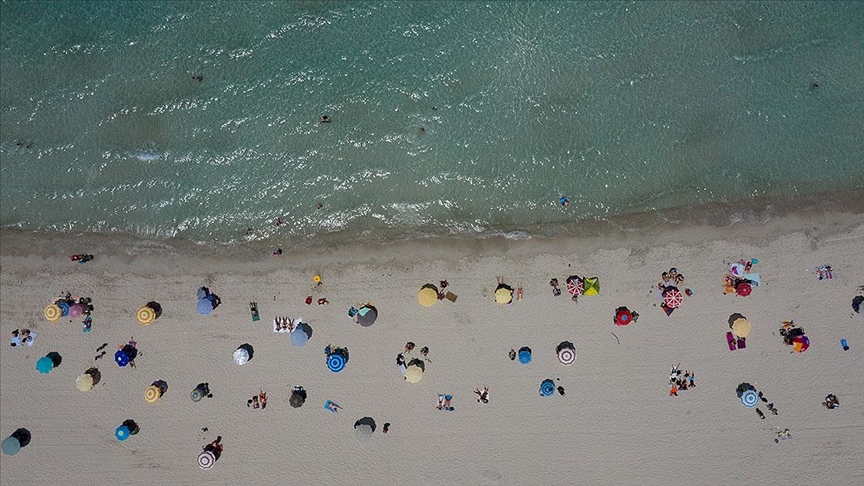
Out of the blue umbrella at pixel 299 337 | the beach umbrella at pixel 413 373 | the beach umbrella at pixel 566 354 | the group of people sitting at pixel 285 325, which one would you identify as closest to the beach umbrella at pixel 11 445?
the group of people sitting at pixel 285 325

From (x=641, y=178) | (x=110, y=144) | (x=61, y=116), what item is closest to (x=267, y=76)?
(x=110, y=144)

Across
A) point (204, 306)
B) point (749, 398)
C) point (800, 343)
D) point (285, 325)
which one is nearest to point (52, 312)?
point (204, 306)

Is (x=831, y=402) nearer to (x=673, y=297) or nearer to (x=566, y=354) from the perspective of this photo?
(x=673, y=297)

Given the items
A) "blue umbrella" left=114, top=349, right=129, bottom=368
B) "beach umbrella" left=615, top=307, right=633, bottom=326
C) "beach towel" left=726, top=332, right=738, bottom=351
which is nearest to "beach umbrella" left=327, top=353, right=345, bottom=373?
"blue umbrella" left=114, top=349, right=129, bottom=368

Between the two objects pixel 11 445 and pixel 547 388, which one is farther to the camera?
pixel 11 445

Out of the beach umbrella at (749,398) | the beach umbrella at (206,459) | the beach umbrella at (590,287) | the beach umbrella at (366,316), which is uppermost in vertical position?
the beach umbrella at (590,287)

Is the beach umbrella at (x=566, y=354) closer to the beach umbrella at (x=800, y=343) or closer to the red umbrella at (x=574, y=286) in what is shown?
the red umbrella at (x=574, y=286)
